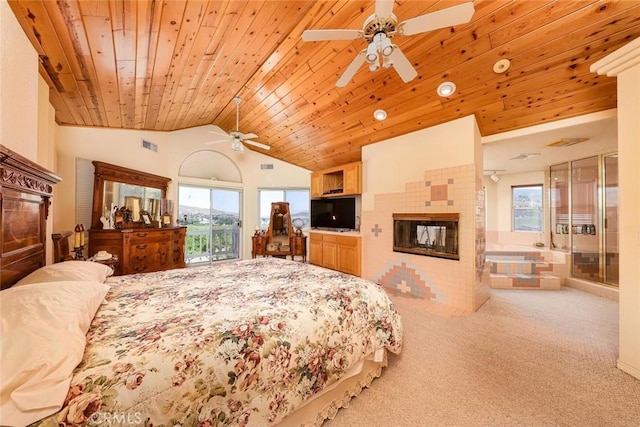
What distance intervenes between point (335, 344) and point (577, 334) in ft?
8.89

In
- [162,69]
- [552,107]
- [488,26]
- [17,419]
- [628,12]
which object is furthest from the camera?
[552,107]

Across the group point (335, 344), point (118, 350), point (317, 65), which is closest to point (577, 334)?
point (335, 344)

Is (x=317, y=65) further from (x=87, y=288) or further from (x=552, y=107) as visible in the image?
(x=87, y=288)

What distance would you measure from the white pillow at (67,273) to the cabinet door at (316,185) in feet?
12.8

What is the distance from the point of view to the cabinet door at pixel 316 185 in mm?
5203

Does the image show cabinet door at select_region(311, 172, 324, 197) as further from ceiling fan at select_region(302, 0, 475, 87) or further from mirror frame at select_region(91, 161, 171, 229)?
ceiling fan at select_region(302, 0, 475, 87)

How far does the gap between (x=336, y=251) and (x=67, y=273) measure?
3.84 m

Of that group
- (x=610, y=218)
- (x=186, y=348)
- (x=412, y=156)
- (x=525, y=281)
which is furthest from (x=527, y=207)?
(x=186, y=348)

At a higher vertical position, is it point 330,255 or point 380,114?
point 380,114

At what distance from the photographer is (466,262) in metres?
3.02

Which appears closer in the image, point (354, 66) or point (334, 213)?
point (354, 66)

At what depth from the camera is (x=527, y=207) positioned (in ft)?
18.2

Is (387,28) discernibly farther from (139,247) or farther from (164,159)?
(164,159)

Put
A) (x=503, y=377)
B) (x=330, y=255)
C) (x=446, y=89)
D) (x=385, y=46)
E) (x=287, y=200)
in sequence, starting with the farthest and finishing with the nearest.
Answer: (x=287, y=200) → (x=330, y=255) → (x=446, y=89) → (x=503, y=377) → (x=385, y=46)
